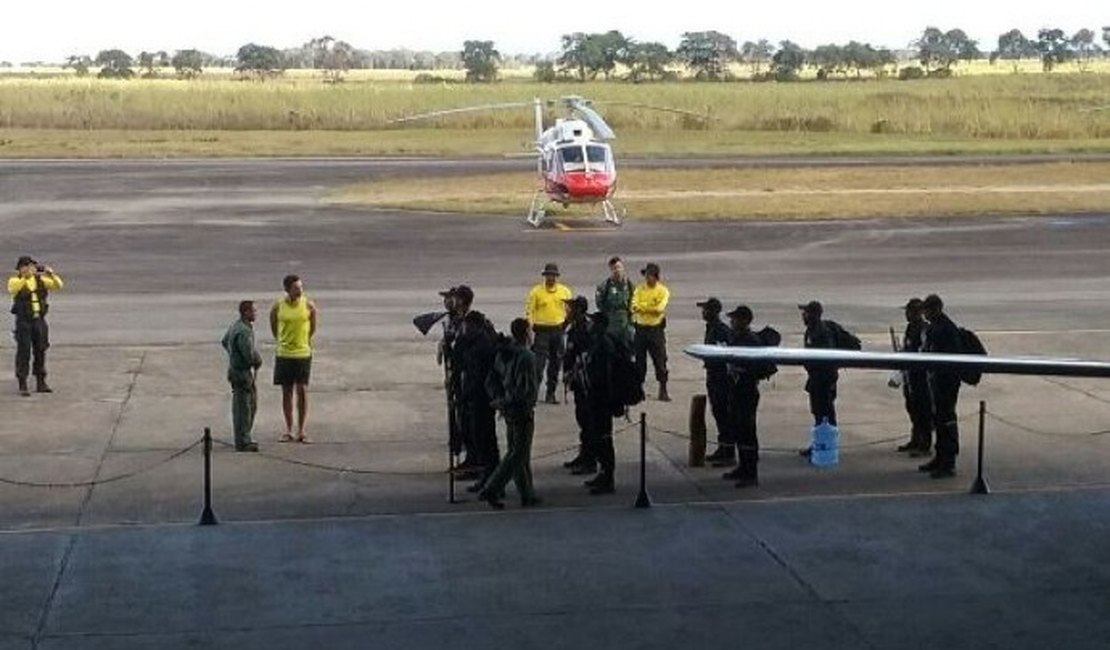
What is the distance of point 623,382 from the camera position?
50.4 feet

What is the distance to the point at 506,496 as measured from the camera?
1502cm

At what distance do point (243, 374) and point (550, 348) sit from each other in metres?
4.15

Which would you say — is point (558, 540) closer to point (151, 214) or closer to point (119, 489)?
point (119, 489)

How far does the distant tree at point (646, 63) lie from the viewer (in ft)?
552

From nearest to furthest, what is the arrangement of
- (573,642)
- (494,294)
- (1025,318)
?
(573,642) < (1025,318) < (494,294)

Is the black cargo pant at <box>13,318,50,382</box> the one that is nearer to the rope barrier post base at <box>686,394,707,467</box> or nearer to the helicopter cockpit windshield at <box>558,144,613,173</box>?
the rope barrier post base at <box>686,394,707,467</box>

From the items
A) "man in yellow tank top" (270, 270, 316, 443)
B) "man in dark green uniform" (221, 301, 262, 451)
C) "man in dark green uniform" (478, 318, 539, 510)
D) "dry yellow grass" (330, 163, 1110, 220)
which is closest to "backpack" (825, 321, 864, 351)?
"man in dark green uniform" (478, 318, 539, 510)

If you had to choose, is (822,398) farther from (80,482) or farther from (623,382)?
A: (80,482)

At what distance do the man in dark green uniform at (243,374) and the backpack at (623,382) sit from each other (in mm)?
3938

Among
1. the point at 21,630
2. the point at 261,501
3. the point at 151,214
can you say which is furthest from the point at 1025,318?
the point at 151,214

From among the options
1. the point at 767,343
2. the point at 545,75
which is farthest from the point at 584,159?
the point at 545,75

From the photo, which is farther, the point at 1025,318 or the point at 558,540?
the point at 1025,318

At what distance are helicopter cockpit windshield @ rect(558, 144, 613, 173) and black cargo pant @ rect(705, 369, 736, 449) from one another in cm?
2464

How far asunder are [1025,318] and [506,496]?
14.3 m
